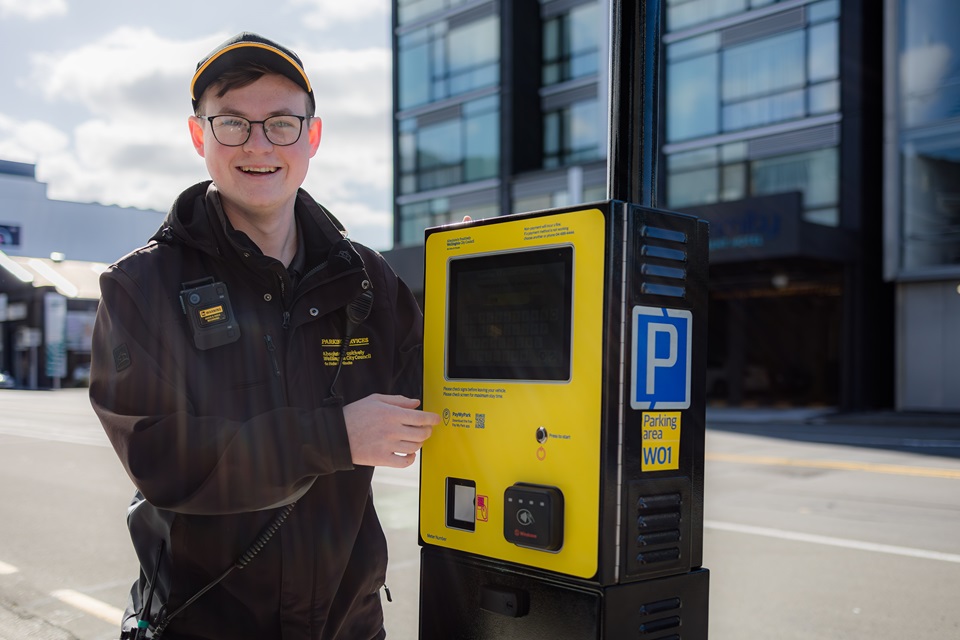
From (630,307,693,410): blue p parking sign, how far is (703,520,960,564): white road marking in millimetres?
4675

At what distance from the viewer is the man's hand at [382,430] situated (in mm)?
1671

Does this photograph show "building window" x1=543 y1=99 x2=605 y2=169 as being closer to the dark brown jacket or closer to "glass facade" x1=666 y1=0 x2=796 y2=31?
"glass facade" x1=666 y1=0 x2=796 y2=31

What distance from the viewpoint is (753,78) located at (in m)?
22.9

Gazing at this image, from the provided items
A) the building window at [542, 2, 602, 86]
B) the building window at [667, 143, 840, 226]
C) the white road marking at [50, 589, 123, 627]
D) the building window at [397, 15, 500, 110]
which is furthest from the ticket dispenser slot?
the building window at [397, 15, 500, 110]

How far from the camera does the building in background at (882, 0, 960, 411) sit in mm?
20672

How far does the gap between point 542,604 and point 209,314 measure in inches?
33.4

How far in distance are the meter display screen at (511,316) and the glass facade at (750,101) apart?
70.6ft

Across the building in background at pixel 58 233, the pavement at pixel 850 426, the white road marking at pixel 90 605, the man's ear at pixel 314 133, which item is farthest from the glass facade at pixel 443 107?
the man's ear at pixel 314 133

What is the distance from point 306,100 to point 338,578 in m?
1.01

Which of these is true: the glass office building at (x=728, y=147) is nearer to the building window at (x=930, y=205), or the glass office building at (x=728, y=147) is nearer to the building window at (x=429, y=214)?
the building window at (x=429, y=214)

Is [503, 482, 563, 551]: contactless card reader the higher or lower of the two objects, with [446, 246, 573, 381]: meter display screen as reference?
lower

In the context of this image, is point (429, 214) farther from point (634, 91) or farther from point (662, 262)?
point (662, 262)

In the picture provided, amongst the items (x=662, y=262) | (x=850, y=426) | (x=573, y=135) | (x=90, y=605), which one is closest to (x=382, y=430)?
(x=662, y=262)

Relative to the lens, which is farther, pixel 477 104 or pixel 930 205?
pixel 477 104
